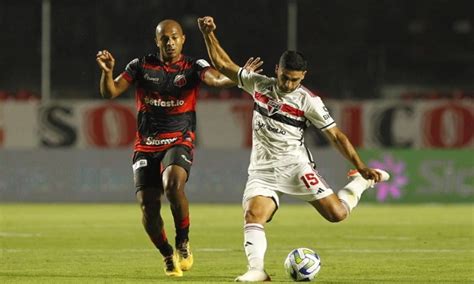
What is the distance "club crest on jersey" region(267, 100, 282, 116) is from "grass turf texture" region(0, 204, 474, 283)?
4.53 feet

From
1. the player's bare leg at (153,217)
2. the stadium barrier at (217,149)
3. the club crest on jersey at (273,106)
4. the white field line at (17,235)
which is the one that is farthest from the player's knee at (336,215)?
the stadium barrier at (217,149)

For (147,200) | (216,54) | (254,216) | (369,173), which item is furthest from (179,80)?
(369,173)

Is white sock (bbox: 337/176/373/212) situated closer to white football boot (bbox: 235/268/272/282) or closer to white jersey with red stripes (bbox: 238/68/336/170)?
white jersey with red stripes (bbox: 238/68/336/170)

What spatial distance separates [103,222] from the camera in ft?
65.7

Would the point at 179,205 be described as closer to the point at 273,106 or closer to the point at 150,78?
the point at 150,78

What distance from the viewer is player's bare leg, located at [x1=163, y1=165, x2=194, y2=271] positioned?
1128 centimetres

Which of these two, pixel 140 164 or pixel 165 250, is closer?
pixel 165 250

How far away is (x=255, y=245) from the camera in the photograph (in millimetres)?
10273

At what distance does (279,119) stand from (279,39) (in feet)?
57.6

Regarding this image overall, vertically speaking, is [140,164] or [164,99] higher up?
[164,99]

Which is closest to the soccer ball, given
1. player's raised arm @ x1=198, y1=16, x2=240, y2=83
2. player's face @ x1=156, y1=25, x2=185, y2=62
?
player's raised arm @ x1=198, y1=16, x2=240, y2=83

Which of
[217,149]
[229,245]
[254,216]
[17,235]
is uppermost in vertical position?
[254,216]

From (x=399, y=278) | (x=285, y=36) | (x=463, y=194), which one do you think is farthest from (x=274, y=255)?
(x=285, y=36)

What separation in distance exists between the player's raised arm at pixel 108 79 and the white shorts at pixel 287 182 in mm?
1502
